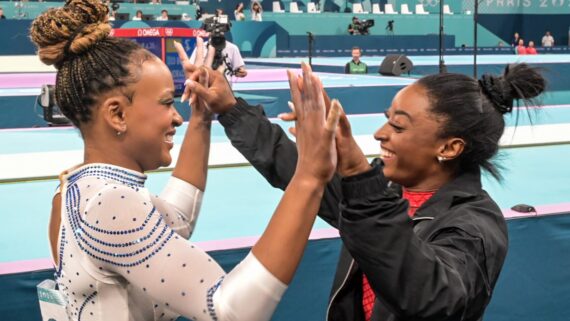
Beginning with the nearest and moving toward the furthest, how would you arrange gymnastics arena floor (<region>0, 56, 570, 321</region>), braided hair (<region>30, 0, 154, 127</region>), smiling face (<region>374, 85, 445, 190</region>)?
braided hair (<region>30, 0, 154, 127</region>) → smiling face (<region>374, 85, 445, 190</region>) → gymnastics arena floor (<region>0, 56, 570, 321</region>)

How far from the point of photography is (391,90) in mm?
10320

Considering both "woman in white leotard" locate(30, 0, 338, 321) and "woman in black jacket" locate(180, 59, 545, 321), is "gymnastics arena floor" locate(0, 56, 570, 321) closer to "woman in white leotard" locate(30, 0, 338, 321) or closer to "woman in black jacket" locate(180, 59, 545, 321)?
"woman in black jacket" locate(180, 59, 545, 321)

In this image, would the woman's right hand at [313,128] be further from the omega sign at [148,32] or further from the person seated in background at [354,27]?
the person seated in background at [354,27]

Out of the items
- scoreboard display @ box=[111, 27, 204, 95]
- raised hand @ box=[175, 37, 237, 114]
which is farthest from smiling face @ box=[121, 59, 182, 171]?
scoreboard display @ box=[111, 27, 204, 95]

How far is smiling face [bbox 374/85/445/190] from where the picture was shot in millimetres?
1573

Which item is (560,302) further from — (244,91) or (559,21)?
(559,21)

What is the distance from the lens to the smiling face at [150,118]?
1324 millimetres

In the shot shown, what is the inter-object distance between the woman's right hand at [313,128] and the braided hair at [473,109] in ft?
1.66

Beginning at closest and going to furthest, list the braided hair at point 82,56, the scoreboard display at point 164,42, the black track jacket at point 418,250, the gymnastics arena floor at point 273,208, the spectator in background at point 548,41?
1. the black track jacket at point 418,250
2. the braided hair at point 82,56
3. the gymnastics arena floor at point 273,208
4. the scoreboard display at point 164,42
5. the spectator in background at point 548,41

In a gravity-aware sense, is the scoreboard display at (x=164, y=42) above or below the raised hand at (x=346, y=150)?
below

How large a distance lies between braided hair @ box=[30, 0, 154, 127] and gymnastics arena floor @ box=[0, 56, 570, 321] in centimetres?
97

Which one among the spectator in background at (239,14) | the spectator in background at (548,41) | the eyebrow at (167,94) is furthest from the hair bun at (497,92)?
the spectator in background at (548,41)

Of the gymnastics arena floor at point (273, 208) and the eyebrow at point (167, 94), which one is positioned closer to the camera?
the eyebrow at point (167, 94)

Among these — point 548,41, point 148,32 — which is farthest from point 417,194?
point 548,41
